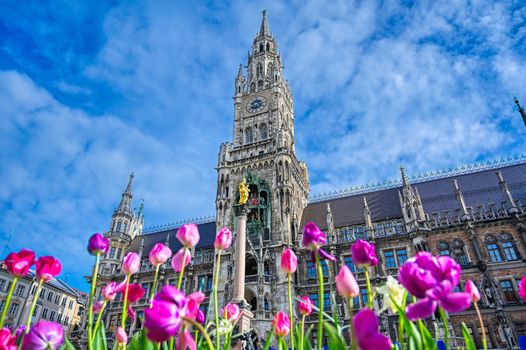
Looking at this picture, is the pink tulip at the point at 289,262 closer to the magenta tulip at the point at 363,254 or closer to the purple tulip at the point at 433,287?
the magenta tulip at the point at 363,254

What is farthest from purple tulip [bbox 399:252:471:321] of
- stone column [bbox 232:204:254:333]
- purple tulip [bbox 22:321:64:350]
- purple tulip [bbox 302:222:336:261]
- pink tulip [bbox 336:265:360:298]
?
stone column [bbox 232:204:254:333]

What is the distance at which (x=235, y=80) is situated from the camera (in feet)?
144

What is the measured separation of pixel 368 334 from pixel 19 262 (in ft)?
8.48

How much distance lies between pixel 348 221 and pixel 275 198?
6.92m

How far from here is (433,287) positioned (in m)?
1.68

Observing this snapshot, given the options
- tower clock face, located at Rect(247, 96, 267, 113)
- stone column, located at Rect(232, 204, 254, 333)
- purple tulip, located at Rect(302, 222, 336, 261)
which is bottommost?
purple tulip, located at Rect(302, 222, 336, 261)

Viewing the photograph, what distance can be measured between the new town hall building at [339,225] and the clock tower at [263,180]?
0.33ft

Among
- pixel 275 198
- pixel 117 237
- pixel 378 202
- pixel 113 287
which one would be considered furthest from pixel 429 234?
pixel 117 237

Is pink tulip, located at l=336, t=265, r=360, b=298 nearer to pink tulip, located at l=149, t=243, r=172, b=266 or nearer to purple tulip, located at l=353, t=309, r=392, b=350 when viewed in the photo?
purple tulip, located at l=353, t=309, r=392, b=350

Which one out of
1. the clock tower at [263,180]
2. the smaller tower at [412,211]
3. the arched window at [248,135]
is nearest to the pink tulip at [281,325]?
the clock tower at [263,180]

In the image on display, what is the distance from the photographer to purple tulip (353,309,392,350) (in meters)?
1.68

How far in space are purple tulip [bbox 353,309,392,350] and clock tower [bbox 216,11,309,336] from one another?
24537mm

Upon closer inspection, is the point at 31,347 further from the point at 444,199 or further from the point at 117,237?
the point at 117,237

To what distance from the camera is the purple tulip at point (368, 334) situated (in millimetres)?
1678
